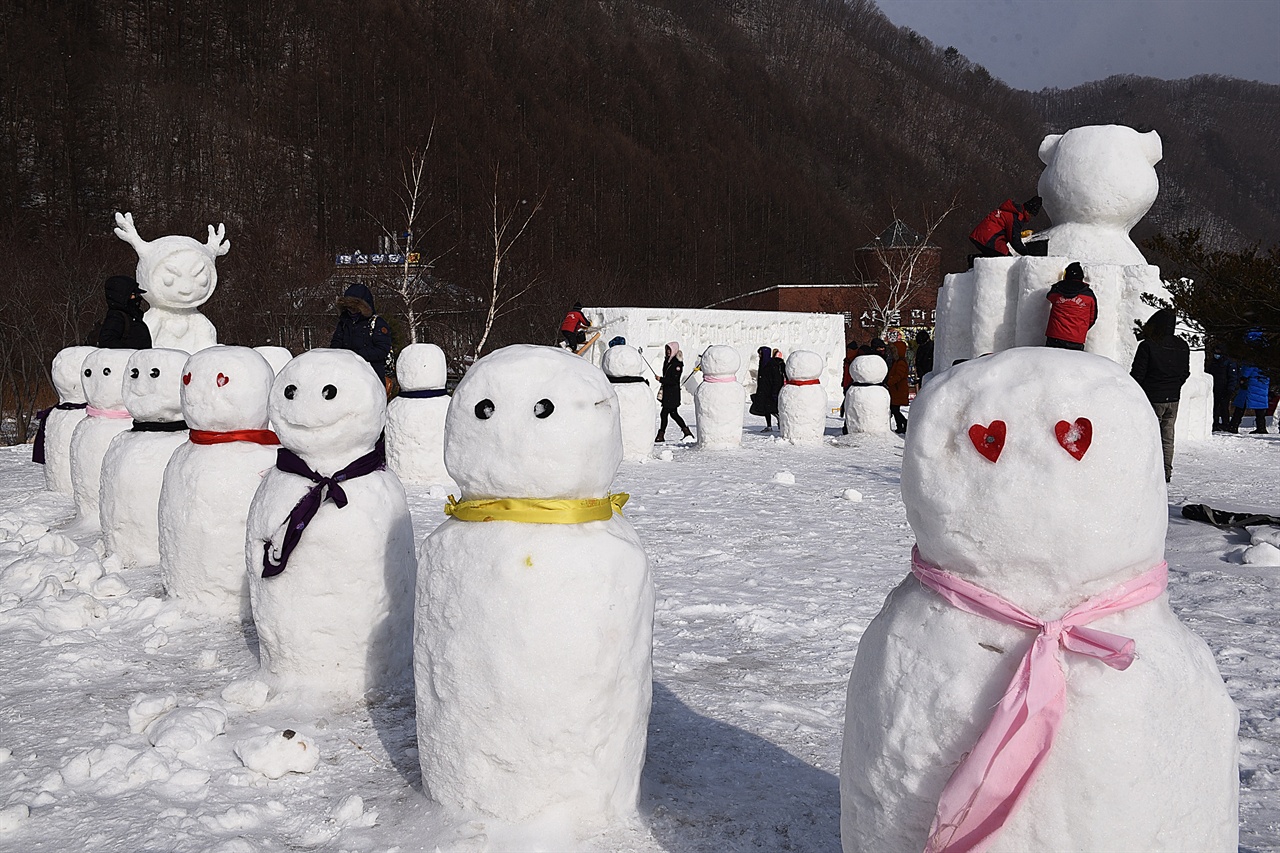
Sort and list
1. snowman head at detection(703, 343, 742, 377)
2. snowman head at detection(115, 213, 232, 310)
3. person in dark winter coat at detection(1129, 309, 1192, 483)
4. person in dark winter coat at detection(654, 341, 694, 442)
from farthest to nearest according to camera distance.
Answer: person in dark winter coat at detection(654, 341, 694, 442)
snowman head at detection(703, 343, 742, 377)
person in dark winter coat at detection(1129, 309, 1192, 483)
snowman head at detection(115, 213, 232, 310)

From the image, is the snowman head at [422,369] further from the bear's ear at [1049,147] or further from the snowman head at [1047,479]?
the bear's ear at [1049,147]

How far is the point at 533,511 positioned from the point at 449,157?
3868 cm

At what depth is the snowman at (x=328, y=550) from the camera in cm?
364

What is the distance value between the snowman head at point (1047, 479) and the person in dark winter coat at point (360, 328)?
7.24 metres

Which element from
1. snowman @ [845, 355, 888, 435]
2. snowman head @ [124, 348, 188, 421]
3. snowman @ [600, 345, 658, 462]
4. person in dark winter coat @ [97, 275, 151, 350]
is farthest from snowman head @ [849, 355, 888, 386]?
snowman head @ [124, 348, 188, 421]

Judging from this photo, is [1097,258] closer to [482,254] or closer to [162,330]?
[162,330]

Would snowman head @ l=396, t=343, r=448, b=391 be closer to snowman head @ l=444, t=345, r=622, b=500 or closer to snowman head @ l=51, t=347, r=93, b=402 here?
snowman head @ l=51, t=347, r=93, b=402

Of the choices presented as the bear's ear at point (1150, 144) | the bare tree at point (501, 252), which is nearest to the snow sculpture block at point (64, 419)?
the bare tree at point (501, 252)

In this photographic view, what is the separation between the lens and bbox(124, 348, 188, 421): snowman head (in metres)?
5.47

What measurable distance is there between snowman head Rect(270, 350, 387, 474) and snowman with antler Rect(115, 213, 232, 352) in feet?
16.9

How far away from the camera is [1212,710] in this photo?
183 centimetres

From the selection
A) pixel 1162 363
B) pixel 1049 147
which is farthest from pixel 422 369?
pixel 1049 147

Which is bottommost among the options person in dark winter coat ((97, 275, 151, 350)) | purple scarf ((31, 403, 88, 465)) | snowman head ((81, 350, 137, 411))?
purple scarf ((31, 403, 88, 465))

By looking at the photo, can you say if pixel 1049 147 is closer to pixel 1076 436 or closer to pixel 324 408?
pixel 324 408
